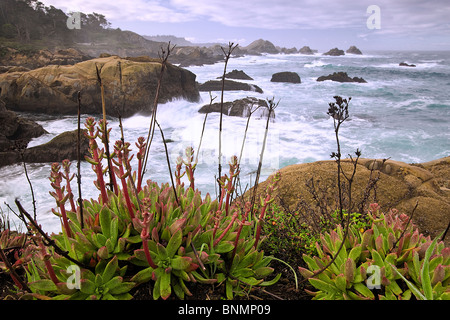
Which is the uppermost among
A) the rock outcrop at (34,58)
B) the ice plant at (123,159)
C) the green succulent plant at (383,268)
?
the rock outcrop at (34,58)

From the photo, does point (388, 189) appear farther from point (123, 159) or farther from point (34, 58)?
point (34, 58)

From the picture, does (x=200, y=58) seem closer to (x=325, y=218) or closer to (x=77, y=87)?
(x=77, y=87)

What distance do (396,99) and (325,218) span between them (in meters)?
27.7

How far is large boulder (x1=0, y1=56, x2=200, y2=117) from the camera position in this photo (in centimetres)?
1433

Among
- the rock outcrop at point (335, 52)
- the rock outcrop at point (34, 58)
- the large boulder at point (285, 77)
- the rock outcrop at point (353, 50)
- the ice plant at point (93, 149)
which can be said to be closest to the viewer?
the ice plant at point (93, 149)

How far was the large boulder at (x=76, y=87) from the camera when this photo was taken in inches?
564

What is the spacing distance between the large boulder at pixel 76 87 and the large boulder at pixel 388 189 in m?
11.5

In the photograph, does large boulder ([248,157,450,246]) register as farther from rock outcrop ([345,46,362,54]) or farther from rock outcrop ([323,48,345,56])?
rock outcrop ([345,46,362,54])

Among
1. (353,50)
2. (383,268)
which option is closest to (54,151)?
(383,268)

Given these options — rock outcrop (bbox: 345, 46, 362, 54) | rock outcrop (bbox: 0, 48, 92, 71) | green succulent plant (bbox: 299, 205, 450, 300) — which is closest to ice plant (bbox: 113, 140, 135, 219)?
green succulent plant (bbox: 299, 205, 450, 300)

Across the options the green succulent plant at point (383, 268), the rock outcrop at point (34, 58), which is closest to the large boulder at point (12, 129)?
the green succulent plant at point (383, 268)

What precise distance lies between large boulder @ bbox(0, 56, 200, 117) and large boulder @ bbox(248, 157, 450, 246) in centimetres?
1148

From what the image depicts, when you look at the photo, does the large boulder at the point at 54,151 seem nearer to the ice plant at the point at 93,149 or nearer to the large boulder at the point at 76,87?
the large boulder at the point at 76,87

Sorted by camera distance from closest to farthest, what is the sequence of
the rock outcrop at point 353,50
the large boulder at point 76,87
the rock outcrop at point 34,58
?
1. the large boulder at point 76,87
2. the rock outcrop at point 34,58
3. the rock outcrop at point 353,50
